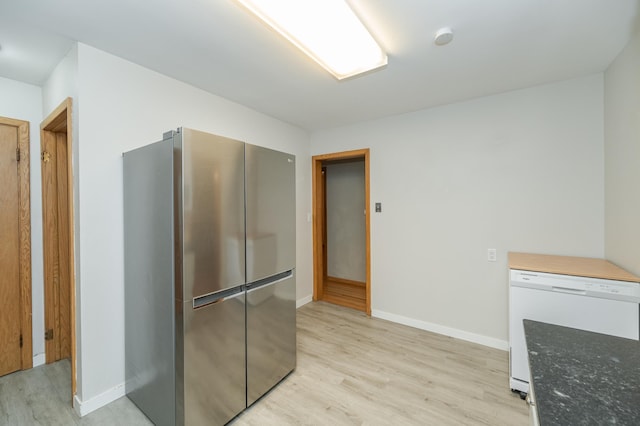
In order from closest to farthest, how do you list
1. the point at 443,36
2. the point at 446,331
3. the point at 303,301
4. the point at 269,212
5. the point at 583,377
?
the point at 583,377, the point at 443,36, the point at 269,212, the point at 446,331, the point at 303,301

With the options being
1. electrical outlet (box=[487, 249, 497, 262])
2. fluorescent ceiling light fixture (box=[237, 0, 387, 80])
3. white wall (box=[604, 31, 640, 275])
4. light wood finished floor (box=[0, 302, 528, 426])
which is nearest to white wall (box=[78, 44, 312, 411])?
light wood finished floor (box=[0, 302, 528, 426])

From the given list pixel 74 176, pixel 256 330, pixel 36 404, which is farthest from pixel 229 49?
pixel 36 404

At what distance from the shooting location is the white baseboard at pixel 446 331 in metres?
2.60

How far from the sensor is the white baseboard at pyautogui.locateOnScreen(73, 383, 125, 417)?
1742 mm

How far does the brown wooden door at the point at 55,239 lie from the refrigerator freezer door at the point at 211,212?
67.4 inches

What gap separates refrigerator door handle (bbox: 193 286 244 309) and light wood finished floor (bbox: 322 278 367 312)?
91.9 inches

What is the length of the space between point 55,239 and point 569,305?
409 cm

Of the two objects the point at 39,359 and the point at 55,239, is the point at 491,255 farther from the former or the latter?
the point at 39,359

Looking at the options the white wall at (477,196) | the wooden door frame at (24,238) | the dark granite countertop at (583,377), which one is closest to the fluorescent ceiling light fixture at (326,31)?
the white wall at (477,196)

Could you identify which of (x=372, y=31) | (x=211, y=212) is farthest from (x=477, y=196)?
(x=211, y=212)

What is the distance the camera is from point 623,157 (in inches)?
73.2

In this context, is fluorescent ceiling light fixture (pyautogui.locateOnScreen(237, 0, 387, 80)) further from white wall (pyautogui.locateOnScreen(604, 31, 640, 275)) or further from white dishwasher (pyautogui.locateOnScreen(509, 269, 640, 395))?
white dishwasher (pyautogui.locateOnScreen(509, 269, 640, 395))

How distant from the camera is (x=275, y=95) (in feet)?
8.52

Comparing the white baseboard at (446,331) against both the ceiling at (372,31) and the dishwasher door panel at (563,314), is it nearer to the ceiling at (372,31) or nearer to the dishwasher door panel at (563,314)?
the dishwasher door panel at (563,314)
